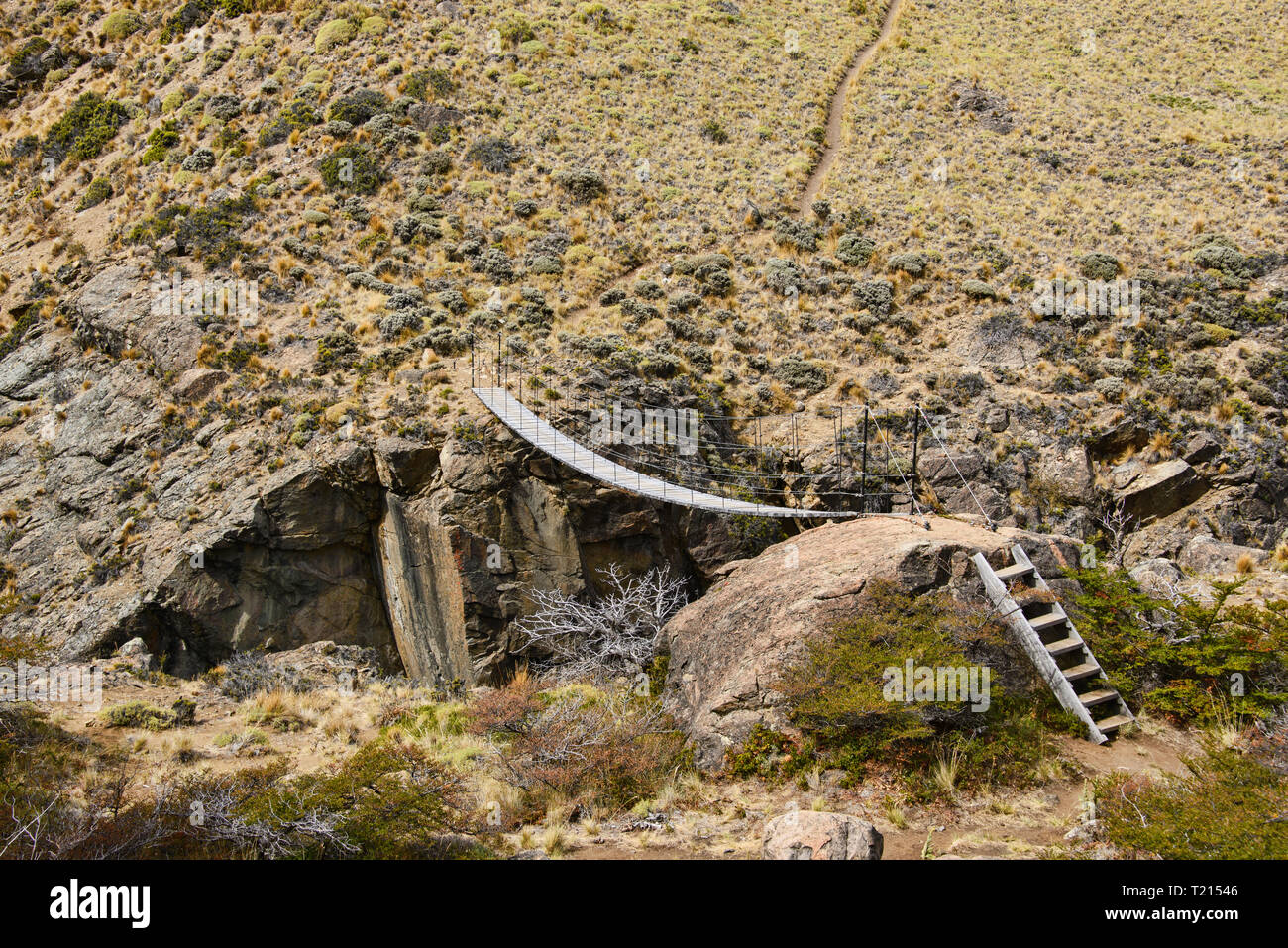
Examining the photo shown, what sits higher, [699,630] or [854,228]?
[854,228]

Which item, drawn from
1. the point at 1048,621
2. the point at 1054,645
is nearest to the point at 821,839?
the point at 1054,645

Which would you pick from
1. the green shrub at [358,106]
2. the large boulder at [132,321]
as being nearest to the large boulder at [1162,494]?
the large boulder at [132,321]

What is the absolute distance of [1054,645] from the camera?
10008 mm

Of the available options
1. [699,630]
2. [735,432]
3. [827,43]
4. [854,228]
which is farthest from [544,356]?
[827,43]

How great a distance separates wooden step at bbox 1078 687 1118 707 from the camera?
9.69m

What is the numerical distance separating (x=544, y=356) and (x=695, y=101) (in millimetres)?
16032

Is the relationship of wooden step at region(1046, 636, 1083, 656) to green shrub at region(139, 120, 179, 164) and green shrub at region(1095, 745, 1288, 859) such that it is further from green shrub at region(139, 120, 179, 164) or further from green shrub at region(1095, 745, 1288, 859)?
green shrub at region(139, 120, 179, 164)

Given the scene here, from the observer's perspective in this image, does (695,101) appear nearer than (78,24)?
Yes

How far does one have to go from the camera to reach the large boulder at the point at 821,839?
6797 mm

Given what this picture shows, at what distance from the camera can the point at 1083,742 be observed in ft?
31.1

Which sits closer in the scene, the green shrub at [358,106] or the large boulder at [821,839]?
the large boulder at [821,839]

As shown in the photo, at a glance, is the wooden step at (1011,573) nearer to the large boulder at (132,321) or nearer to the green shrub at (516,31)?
the large boulder at (132,321)

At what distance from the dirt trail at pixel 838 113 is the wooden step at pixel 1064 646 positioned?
18408 mm
